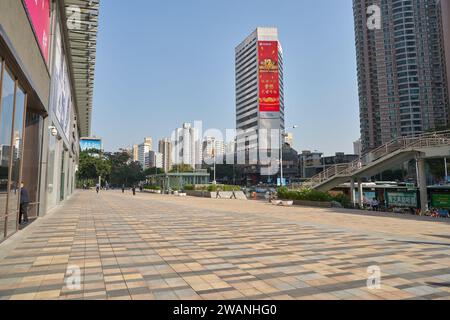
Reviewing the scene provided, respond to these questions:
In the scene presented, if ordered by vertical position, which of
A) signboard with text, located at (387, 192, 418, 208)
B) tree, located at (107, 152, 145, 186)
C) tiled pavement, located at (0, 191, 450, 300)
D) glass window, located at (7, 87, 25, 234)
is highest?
tree, located at (107, 152, 145, 186)

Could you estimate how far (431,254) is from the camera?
287 inches

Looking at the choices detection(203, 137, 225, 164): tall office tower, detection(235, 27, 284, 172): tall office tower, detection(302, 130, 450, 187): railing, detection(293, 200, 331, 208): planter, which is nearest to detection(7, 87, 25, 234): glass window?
detection(293, 200, 331, 208): planter

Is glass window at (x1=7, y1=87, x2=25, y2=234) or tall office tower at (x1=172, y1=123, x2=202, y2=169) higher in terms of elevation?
tall office tower at (x1=172, y1=123, x2=202, y2=169)

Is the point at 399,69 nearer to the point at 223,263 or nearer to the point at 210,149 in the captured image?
the point at 210,149

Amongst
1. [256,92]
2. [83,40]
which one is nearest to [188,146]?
[256,92]

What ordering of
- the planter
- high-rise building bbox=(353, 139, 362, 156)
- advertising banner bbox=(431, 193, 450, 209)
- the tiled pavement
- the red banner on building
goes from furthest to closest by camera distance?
high-rise building bbox=(353, 139, 362, 156) → the red banner on building → the planter → advertising banner bbox=(431, 193, 450, 209) → the tiled pavement

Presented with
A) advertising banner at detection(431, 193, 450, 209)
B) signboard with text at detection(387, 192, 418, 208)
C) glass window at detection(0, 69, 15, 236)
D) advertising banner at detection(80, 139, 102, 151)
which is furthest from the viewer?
advertising banner at detection(80, 139, 102, 151)

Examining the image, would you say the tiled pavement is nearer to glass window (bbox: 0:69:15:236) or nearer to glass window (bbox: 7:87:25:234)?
glass window (bbox: 7:87:25:234)

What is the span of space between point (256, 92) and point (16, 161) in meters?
101

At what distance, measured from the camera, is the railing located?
2142 cm

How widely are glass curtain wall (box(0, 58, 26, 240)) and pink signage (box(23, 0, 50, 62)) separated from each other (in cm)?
221

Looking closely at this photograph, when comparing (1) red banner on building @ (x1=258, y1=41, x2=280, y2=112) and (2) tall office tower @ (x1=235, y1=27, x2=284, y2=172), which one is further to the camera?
(2) tall office tower @ (x1=235, y1=27, x2=284, y2=172)

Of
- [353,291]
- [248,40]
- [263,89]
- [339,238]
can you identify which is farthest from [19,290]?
[248,40]
